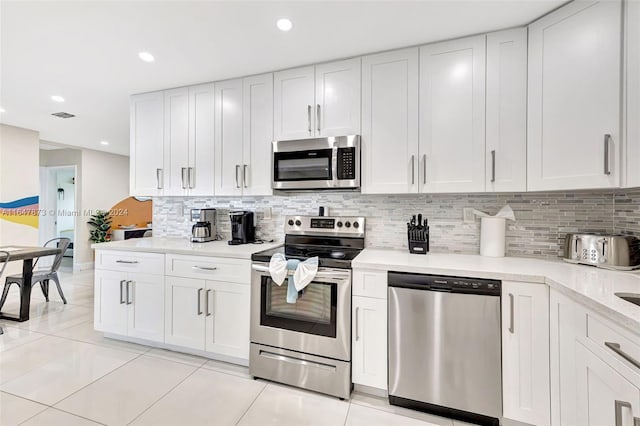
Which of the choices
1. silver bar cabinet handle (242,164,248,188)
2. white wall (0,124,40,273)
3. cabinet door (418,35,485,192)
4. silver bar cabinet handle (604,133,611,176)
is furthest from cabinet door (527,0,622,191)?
white wall (0,124,40,273)

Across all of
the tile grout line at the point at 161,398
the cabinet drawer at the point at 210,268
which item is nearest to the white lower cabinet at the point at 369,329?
the cabinet drawer at the point at 210,268

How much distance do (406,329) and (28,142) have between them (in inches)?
244

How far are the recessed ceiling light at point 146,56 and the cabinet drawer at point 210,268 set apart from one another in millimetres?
1636

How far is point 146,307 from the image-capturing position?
2.57 metres

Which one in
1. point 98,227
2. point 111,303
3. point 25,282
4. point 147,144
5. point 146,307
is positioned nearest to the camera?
point 146,307

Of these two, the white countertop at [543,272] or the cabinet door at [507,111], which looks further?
the cabinet door at [507,111]

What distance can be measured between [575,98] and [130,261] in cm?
353

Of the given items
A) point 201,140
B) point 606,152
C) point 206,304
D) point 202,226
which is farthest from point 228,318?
point 606,152

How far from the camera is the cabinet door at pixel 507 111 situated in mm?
1914

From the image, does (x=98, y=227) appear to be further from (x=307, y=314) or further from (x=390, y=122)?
(x=390, y=122)

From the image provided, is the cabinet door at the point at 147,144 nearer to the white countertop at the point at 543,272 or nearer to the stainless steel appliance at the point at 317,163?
the stainless steel appliance at the point at 317,163

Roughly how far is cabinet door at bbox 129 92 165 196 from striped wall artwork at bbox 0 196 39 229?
3066 mm

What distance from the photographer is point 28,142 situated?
4613mm

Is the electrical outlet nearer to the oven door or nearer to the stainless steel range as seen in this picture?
the stainless steel range
